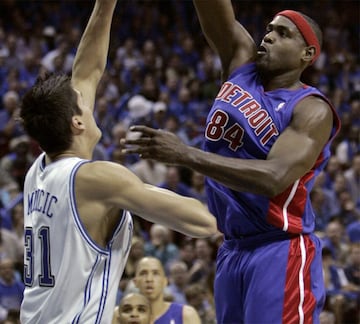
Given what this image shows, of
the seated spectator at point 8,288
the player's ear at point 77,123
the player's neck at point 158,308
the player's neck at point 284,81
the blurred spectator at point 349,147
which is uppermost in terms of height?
the player's neck at point 284,81

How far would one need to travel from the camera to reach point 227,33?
394 centimetres

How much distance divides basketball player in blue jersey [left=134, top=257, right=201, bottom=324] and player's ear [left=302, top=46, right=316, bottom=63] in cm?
240

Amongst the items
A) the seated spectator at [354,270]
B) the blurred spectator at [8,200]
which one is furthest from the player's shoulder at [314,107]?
the blurred spectator at [8,200]

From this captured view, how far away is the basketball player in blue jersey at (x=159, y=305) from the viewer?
5583mm

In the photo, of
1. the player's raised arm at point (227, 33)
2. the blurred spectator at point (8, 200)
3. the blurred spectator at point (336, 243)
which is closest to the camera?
the player's raised arm at point (227, 33)

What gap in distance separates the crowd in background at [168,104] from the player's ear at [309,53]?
7.98 ft

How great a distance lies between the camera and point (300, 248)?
3600 mm

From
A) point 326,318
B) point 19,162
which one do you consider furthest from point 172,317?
point 19,162

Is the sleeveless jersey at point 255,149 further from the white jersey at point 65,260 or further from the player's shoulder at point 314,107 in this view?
the white jersey at point 65,260

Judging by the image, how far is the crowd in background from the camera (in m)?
7.79

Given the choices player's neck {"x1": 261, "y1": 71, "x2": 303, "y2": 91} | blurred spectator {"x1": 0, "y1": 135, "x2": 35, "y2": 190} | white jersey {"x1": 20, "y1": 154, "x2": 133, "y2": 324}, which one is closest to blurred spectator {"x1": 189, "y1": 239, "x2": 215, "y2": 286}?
blurred spectator {"x1": 0, "y1": 135, "x2": 35, "y2": 190}

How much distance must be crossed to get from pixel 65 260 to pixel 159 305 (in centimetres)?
288

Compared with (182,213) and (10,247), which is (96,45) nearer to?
(182,213)

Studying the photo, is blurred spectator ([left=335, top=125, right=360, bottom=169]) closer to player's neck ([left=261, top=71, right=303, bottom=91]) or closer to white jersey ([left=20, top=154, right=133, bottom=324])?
player's neck ([left=261, top=71, right=303, bottom=91])
